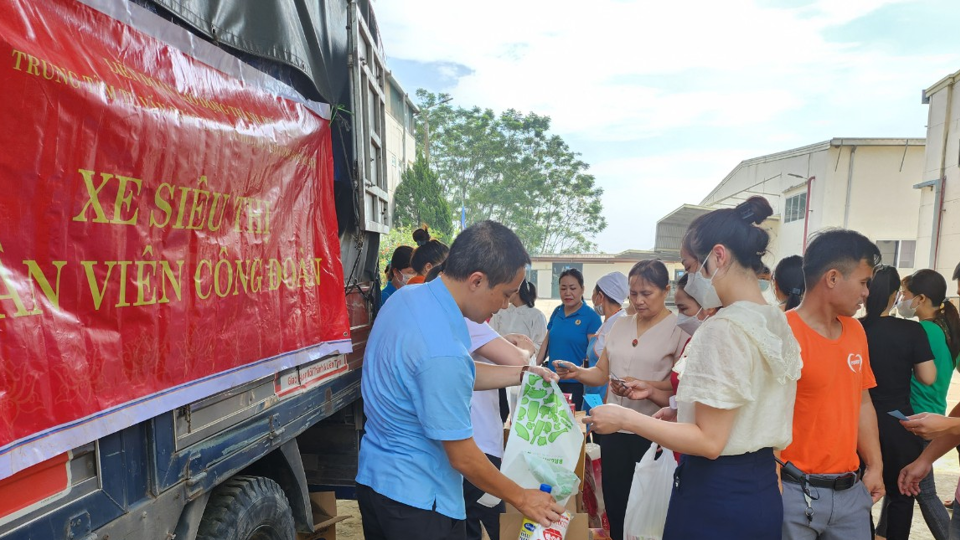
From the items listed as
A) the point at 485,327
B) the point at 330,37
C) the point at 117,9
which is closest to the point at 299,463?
the point at 485,327

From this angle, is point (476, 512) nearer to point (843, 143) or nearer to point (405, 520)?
point (405, 520)

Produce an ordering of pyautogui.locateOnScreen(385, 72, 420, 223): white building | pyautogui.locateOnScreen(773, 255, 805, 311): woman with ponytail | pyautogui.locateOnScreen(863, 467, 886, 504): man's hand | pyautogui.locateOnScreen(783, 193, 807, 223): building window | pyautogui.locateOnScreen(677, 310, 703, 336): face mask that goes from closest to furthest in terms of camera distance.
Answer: pyautogui.locateOnScreen(863, 467, 886, 504): man's hand < pyautogui.locateOnScreen(677, 310, 703, 336): face mask < pyautogui.locateOnScreen(773, 255, 805, 311): woman with ponytail < pyautogui.locateOnScreen(783, 193, 807, 223): building window < pyautogui.locateOnScreen(385, 72, 420, 223): white building

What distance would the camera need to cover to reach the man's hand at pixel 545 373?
2088 mm

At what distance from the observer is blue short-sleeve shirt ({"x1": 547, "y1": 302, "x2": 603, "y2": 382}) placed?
4.75m

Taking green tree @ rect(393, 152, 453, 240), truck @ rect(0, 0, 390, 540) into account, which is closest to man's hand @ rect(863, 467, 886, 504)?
truck @ rect(0, 0, 390, 540)

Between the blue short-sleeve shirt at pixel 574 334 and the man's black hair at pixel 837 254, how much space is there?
275cm

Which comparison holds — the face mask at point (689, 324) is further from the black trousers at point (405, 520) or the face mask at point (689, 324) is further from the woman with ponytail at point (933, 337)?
the black trousers at point (405, 520)

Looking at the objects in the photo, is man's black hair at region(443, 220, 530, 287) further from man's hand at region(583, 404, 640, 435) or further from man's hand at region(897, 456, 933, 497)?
man's hand at region(897, 456, 933, 497)

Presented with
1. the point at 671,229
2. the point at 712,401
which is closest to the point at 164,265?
the point at 712,401

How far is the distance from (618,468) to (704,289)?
5.11 feet

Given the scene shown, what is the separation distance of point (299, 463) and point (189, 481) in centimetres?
80

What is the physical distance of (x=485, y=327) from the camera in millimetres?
2525

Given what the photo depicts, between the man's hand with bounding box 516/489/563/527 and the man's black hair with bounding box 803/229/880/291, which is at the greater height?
the man's black hair with bounding box 803/229/880/291

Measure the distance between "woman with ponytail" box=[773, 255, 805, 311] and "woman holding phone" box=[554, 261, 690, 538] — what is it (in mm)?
749
